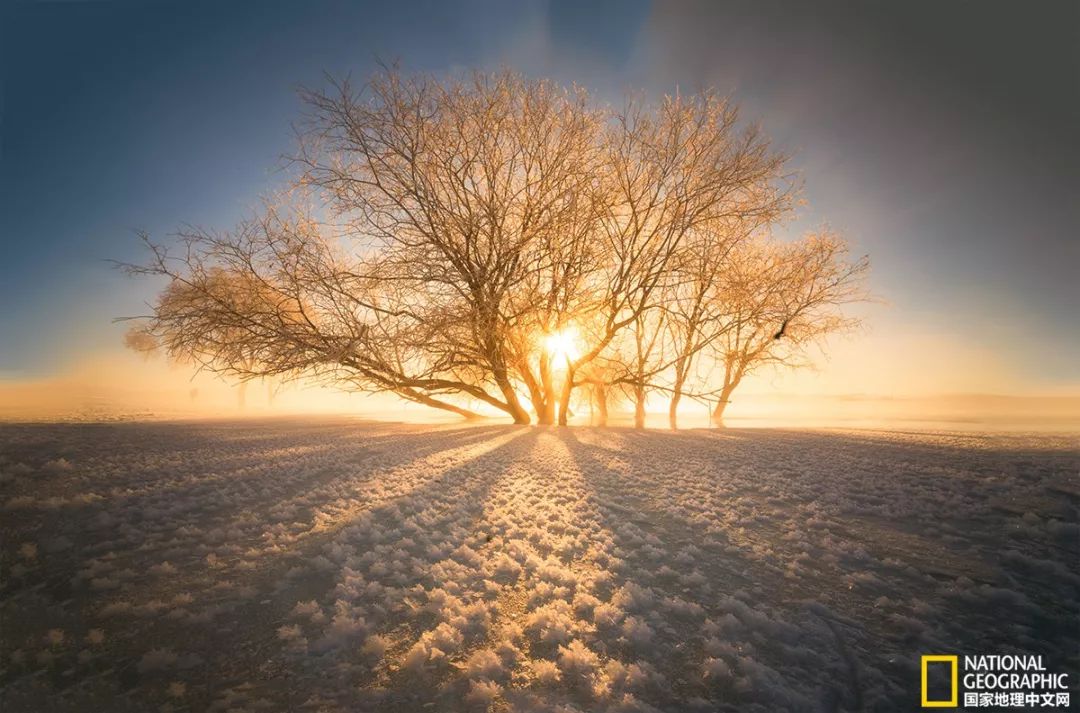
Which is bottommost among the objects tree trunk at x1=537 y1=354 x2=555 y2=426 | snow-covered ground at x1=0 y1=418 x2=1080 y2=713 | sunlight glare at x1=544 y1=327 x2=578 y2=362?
snow-covered ground at x1=0 y1=418 x2=1080 y2=713

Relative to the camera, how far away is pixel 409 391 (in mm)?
10508

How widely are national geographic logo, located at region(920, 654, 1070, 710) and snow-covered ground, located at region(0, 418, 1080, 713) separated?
0.05 m

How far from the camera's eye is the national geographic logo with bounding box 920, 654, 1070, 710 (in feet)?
4.60

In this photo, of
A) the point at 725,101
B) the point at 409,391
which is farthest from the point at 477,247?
the point at 725,101

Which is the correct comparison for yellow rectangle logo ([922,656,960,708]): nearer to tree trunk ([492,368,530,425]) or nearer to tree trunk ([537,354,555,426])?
tree trunk ([492,368,530,425])

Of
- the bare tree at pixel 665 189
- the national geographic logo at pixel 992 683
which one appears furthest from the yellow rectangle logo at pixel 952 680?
the bare tree at pixel 665 189

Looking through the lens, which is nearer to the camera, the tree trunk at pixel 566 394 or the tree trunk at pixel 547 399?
the tree trunk at pixel 566 394

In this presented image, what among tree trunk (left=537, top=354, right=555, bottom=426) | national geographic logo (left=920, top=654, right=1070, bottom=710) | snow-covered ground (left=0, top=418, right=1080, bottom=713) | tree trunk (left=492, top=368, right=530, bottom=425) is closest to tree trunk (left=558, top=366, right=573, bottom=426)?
tree trunk (left=537, top=354, right=555, bottom=426)

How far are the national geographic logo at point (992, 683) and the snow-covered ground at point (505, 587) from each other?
0.05 m

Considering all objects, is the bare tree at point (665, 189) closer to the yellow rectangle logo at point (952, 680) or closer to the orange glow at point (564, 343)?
the orange glow at point (564, 343)

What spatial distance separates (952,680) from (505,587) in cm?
163

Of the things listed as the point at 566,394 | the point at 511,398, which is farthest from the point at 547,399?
the point at 511,398

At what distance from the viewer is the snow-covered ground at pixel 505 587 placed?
1.32m

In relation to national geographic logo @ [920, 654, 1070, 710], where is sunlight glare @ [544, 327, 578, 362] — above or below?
above
